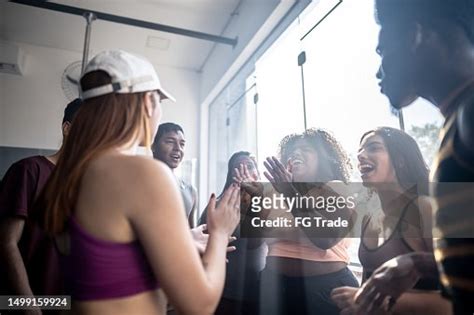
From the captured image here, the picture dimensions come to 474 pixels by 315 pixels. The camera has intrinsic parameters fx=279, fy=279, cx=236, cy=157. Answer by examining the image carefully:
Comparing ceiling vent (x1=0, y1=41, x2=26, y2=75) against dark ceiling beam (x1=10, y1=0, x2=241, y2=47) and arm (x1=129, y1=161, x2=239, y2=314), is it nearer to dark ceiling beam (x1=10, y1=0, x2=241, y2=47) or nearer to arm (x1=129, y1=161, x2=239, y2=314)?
dark ceiling beam (x1=10, y1=0, x2=241, y2=47)

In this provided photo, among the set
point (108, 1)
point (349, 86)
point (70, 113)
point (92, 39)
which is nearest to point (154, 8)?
point (108, 1)

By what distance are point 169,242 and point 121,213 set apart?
8cm

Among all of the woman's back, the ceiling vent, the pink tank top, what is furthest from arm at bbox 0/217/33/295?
the pink tank top

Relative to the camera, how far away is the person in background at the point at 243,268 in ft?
2.26

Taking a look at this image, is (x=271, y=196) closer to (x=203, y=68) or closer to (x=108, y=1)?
(x=203, y=68)

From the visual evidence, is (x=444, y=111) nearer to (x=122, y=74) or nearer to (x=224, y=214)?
(x=224, y=214)

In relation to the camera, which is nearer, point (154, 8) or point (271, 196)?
point (271, 196)

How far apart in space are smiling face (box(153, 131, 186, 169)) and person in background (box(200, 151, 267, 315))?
155 millimetres

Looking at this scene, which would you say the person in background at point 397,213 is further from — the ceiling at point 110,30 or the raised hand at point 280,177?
A: the ceiling at point 110,30

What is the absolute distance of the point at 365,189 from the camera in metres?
0.59

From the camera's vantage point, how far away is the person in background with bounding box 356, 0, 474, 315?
1.48 ft

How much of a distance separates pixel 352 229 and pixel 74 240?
54 centimetres

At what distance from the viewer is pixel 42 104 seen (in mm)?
830

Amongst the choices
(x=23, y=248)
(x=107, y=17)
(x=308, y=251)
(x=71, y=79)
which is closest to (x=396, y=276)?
(x=308, y=251)
